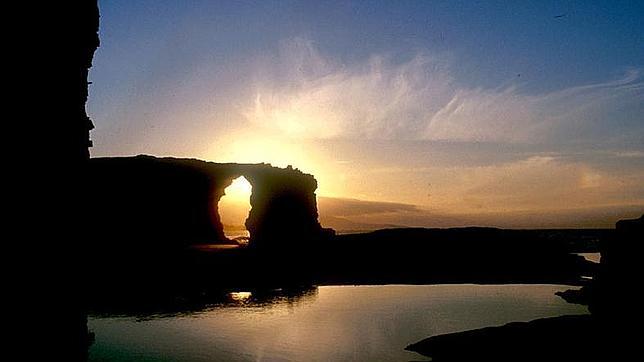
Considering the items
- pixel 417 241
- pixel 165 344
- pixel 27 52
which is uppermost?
pixel 27 52

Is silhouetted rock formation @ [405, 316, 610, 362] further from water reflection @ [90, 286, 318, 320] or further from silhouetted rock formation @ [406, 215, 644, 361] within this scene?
water reflection @ [90, 286, 318, 320]

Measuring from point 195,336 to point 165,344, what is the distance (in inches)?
84.0

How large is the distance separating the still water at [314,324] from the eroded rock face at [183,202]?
2357 centimetres

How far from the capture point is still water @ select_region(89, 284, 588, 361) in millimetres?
26266

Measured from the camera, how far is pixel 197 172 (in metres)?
69.9

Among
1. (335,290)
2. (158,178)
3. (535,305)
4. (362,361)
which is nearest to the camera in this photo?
(362,361)

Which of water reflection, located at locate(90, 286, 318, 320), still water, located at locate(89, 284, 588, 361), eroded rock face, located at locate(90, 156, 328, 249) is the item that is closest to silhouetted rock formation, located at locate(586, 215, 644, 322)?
still water, located at locate(89, 284, 588, 361)

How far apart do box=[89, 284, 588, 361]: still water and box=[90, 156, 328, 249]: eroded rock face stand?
2357 cm

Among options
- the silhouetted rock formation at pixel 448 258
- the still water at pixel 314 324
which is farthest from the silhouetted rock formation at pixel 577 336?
the silhouetted rock formation at pixel 448 258

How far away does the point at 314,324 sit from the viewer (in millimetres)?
33562

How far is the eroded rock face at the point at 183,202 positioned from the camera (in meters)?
66.7

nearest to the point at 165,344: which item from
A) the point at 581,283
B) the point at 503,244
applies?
the point at 581,283

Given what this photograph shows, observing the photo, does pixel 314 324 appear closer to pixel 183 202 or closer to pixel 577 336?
pixel 577 336

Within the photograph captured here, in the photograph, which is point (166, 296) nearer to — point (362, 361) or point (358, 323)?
point (358, 323)
